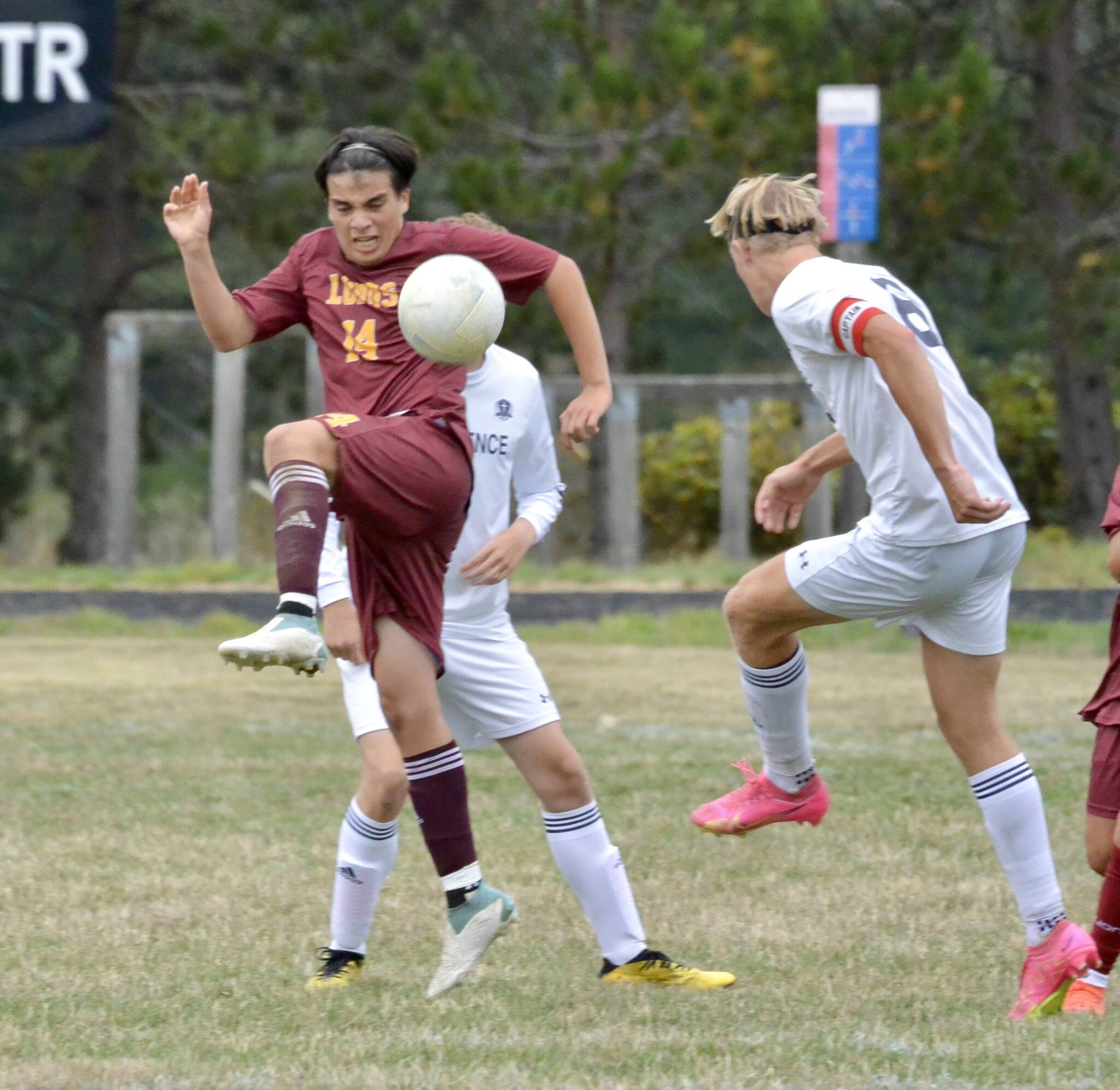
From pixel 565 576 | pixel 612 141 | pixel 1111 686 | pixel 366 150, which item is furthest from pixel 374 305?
pixel 612 141

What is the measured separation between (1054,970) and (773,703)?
0.93m

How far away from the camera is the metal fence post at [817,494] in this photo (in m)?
16.4

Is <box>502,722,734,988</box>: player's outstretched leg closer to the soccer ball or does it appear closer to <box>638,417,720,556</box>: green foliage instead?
the soccer ball

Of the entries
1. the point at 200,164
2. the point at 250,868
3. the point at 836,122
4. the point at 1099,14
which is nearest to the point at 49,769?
the point at 250,868

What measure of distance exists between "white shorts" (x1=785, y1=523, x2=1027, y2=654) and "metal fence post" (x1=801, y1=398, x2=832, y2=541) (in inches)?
453

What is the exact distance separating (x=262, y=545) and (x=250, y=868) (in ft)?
38.0

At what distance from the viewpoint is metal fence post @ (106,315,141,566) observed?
16297 mm

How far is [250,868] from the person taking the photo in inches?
255

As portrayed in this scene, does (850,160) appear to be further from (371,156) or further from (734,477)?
(371,156)

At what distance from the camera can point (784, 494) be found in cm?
513

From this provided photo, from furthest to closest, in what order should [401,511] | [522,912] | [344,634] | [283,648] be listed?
[522,912] < [344,634] < [401,511] < [283,648]

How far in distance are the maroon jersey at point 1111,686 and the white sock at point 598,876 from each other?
1.18 metres

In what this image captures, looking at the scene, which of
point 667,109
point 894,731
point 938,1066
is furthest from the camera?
point 667,109

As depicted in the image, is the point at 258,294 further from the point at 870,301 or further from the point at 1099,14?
the point at 1099,14
